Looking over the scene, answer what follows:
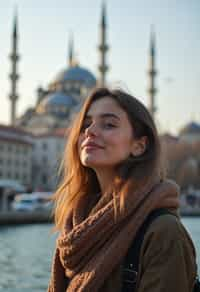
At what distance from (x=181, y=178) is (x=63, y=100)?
64.4 ft

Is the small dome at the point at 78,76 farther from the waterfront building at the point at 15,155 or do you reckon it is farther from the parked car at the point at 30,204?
the parked car at the point at 30,204

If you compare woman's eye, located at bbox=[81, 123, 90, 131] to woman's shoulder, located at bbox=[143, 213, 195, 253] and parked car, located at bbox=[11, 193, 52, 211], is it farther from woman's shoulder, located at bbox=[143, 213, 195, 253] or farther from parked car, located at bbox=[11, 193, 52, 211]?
parked car, located at bbox=[11, 193, 52, 211]

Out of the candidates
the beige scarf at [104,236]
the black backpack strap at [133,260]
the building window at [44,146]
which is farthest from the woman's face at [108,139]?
the building window at [44,146]

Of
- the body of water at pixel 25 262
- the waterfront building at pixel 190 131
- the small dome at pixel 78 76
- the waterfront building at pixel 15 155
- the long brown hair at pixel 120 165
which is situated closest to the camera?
the long brown hair at pixel 120 165

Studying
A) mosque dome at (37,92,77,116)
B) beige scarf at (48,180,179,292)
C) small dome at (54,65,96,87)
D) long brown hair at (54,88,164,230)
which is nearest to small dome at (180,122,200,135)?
small dome at (54,65,96,87)

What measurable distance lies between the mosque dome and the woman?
55.2 meters

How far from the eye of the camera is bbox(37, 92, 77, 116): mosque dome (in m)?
56.8

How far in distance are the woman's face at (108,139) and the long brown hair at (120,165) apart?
2cm

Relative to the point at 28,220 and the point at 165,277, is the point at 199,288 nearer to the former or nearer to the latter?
the point at 165,277

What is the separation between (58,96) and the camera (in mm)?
57656

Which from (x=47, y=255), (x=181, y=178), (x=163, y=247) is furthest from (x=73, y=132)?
(x=181, y=178)

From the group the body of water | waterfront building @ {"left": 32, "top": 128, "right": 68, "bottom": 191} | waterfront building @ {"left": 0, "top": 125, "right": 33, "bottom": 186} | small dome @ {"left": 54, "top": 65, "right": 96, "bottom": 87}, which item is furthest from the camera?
small dome @ {"left": 54, "top": 65, "right": 96, "bottom": 87}

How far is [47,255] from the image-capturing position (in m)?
11.9

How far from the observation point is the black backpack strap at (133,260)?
4.27 feet
